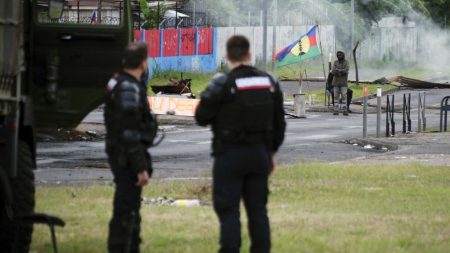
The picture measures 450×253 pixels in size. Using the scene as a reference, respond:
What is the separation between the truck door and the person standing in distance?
20664 mm

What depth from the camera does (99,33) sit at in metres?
10.9

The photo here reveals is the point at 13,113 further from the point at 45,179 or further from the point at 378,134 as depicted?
the point at 378,134

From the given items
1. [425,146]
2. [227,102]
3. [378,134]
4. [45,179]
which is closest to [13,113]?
[227,102]

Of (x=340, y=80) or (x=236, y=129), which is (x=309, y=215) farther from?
(x=340, y=80)

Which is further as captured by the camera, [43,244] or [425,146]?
[425,146]

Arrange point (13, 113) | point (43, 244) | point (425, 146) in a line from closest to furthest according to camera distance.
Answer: point (13, 113)
point (43, 244)
point (425, 146)

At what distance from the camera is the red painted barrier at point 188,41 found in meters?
47.0

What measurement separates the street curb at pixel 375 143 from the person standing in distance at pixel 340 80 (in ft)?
27.2

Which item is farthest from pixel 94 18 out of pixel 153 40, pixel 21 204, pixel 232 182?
pixel 153 40

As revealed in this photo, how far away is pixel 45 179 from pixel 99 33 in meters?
5.11

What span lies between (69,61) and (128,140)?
2.83m

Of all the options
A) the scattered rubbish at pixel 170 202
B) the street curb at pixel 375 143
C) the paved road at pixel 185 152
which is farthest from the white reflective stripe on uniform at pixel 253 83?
the street curb at pixel 375 143

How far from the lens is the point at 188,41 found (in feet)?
155

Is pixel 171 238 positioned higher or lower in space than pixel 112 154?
lower
